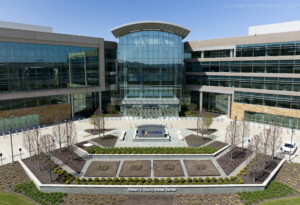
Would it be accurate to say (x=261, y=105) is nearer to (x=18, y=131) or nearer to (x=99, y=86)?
(x=99, y=86)

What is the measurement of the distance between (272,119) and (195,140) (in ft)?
73.0

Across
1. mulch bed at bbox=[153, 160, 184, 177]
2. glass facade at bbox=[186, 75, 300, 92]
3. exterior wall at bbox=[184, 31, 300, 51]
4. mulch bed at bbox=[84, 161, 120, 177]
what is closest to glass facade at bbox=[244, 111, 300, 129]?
glass facade at bbox=[186, 75, 300, 92]

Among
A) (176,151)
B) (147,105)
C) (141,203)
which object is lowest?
(141,203)

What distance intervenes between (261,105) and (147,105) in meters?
27.6

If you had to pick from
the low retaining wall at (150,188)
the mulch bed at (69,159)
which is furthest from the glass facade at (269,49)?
the mulch bed at (69,159)

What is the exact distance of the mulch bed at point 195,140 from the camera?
36.1 metres

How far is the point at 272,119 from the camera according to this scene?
48062 mm

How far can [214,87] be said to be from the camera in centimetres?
5769

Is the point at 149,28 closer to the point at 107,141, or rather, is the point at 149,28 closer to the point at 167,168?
the point at 107,141

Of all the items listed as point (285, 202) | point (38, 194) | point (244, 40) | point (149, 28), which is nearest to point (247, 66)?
point (244, 40)

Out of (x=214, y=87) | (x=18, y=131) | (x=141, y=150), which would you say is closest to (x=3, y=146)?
(x=18, y=131)

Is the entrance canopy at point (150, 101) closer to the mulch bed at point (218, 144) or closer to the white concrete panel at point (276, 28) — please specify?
the mulch bed at point (218, 144)

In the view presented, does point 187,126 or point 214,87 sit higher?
point 214,87

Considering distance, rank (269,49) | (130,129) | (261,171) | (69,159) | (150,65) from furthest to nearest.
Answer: (150,65) < (269,49) < (130,129) < (69,159) < (261,171)
